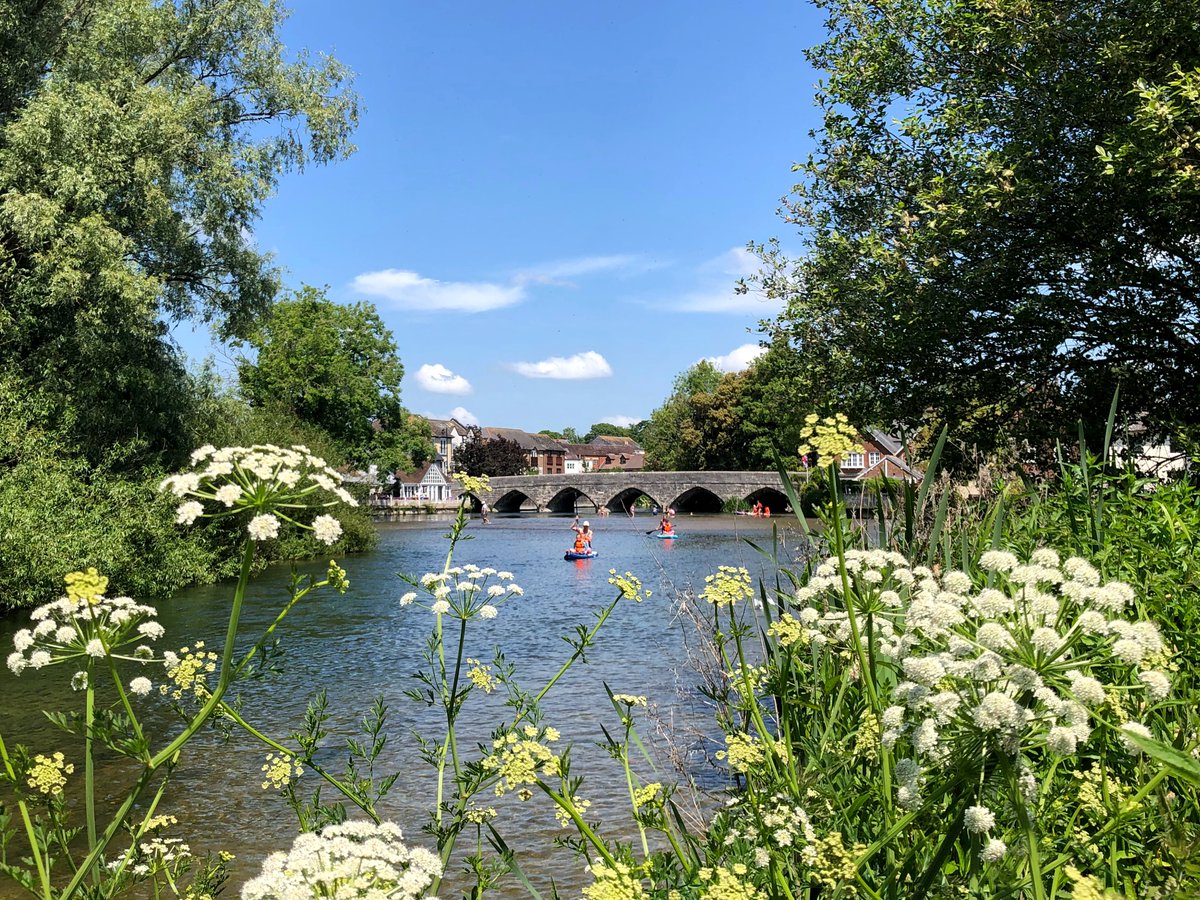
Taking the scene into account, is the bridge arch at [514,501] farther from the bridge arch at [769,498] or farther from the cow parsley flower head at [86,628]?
the cow parsley flower head at [86,628]

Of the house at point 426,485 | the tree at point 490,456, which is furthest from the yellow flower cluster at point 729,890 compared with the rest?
the house at point 426,485

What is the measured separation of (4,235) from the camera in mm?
19969

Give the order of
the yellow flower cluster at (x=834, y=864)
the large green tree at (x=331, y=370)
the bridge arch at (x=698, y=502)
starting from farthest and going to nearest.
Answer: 1. the bridge arch at (x=698, y=502)
2. the large green tree at (x=331, y=370)
3. the yellow flower cluster at (x=834, y=864)

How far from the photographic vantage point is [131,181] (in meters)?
20.5

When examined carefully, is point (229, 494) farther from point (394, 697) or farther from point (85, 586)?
point (394, 697)

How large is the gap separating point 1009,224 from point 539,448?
134 metres

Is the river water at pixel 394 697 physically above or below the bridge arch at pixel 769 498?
below

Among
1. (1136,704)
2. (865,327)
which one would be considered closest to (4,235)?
(865,327)

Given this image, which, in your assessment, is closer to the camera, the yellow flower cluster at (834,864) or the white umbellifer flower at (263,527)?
the yellow flower cluster at (834,864)

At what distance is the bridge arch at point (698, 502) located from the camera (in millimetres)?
77956

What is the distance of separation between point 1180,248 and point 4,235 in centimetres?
2123

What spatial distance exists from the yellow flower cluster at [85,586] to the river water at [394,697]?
1.07 meters

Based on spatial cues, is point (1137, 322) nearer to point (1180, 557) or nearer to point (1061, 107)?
point (1061, 107)

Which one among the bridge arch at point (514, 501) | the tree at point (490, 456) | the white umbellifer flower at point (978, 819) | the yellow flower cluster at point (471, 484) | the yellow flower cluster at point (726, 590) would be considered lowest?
the bridge arch at point (514, 501)
